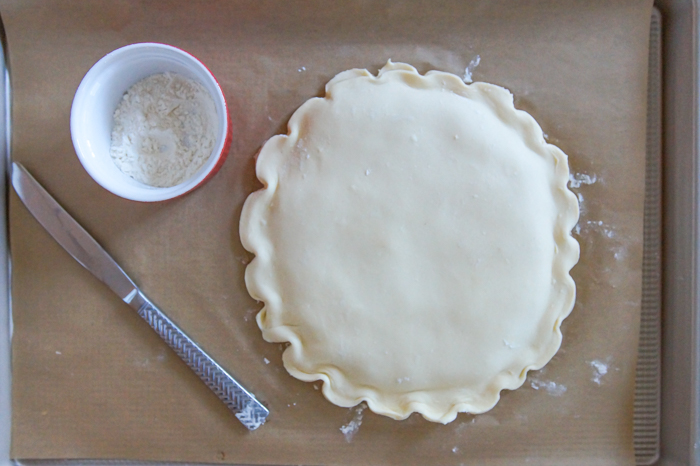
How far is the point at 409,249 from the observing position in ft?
3.12

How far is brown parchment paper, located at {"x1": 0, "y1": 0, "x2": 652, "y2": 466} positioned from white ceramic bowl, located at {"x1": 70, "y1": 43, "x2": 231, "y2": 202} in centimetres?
10

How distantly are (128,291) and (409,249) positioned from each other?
1.97 feet

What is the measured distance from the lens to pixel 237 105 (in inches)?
40.3

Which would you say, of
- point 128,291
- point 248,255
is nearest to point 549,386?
point 248,255

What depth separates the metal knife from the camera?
3.23 feet

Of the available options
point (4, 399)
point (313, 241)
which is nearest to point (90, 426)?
point (4, 399)

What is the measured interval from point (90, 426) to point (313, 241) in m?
0.64

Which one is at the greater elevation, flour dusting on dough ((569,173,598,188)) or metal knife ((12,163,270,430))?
flour dusting on dough ((569,173,598,188))

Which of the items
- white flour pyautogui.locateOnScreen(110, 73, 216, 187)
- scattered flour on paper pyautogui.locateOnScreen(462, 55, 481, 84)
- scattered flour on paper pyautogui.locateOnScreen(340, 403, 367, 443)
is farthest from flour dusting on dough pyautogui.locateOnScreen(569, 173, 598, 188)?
white flour pyautogui.locateOnScreen(110, 73, 216, 187)

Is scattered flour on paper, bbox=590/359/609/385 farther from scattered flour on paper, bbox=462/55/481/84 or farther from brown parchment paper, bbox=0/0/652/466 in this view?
scattered flour on paper, bbox=462/55/481/84

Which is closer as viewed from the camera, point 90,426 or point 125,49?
point 125,49

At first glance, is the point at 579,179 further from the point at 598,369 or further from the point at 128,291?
the point at 128,291

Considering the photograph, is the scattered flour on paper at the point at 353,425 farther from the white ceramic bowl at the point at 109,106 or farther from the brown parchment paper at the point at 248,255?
the white ceramic bowl at the point at 109,106

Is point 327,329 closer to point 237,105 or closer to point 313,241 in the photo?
point 313,241
